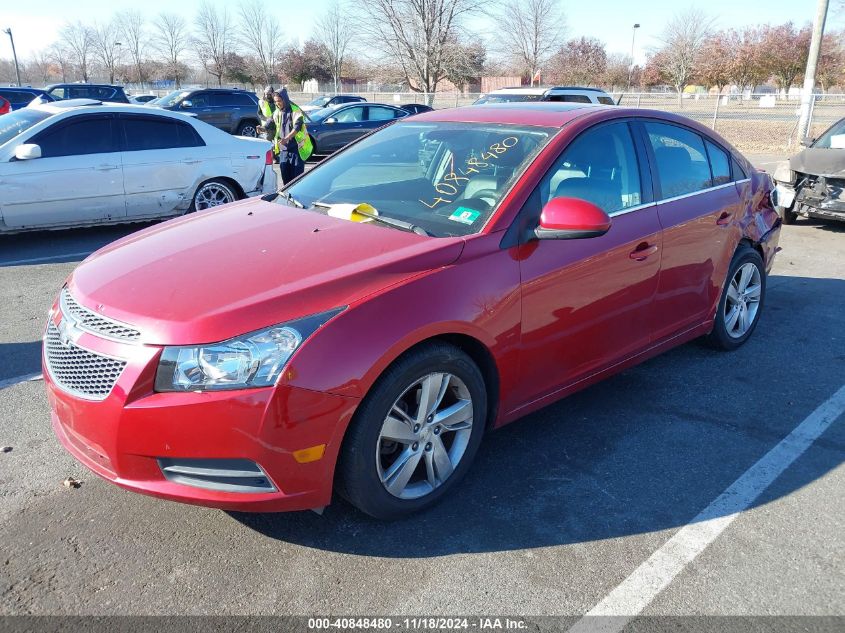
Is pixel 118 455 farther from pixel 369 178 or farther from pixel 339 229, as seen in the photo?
pixel 369 178

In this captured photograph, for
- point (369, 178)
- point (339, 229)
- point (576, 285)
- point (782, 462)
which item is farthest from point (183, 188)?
point (782, 462)

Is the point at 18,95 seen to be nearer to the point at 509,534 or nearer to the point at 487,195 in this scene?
the point at 487,195

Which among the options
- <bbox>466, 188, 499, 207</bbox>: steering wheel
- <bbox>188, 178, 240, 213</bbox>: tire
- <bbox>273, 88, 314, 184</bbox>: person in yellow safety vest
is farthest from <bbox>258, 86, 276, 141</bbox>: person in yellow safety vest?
<bbox>466, 188, 499, 207</bbox>: steering wheel

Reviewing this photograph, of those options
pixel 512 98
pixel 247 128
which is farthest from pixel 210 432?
pixel 247 128

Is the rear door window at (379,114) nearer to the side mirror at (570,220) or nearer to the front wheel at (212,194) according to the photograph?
the front wheel at (212,194)

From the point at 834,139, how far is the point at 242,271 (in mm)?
9625

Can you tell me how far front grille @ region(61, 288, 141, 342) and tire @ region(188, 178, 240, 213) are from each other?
6059 mm

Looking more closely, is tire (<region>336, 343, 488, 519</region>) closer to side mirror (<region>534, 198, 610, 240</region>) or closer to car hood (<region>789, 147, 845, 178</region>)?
side mirror (<region>534, 198, 610, 240</region>)

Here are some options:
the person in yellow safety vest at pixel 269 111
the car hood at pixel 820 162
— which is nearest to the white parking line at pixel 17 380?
the person in yellow safety vest at pixel 269 111

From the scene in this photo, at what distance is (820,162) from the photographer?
9.02 m

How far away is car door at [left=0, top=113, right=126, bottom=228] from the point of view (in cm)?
743

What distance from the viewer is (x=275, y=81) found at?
195ft

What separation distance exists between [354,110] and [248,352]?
16.7m

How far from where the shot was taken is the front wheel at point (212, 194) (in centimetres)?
868
